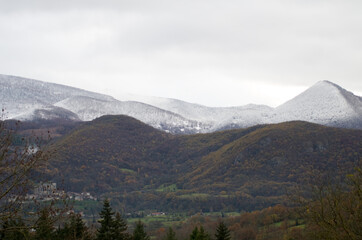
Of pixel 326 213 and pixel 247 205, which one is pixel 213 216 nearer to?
pixel 247 205

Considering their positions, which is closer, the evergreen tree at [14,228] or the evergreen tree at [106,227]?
the evergreen tree at [14,228]

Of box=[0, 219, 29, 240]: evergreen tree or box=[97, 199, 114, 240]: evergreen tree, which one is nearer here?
box=[0, 219, 29, 240]: evergreen tree

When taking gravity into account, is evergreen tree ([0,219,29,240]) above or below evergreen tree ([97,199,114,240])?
above

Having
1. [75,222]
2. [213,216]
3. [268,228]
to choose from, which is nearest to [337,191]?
[75,222]

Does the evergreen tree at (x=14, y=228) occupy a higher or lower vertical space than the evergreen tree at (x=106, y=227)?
higher

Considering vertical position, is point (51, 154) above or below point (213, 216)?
above

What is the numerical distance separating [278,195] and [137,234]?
5079 inches

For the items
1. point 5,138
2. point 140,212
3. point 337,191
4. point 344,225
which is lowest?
point 140,212

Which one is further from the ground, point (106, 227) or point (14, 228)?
point (14, 228)

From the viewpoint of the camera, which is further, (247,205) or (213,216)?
(247,205)

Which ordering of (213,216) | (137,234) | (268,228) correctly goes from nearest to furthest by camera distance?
(137,234), (268,228), (213,216)

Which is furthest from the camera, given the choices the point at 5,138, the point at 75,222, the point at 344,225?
the point at 75,222

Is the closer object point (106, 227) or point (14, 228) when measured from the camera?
point (14, 228)

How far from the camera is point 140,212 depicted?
171250 mm
